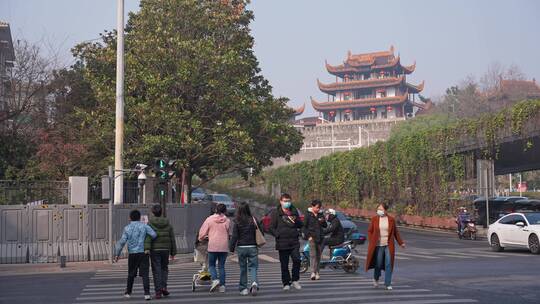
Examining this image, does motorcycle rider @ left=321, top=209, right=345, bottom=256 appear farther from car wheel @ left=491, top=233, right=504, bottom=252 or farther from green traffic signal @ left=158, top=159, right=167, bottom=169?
car wheel @ left=491, top=233, right=504, bottom=252

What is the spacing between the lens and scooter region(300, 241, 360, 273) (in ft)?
63.3

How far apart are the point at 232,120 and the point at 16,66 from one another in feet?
51.3

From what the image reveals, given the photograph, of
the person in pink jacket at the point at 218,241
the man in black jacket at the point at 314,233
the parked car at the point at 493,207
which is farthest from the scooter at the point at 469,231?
the person in pink jacket at the point at 218,241

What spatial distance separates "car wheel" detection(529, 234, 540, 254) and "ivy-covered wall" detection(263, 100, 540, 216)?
14177 millimetres

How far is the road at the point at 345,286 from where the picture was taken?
44.4ft

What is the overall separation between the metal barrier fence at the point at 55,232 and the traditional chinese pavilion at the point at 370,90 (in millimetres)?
92820

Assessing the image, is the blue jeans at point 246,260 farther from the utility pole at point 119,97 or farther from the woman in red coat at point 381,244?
the utility pole at point 119,97

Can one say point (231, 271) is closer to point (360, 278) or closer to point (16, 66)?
point (360, 278)

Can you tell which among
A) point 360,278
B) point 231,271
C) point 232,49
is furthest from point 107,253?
point 232,49

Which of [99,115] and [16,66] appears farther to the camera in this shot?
[16,66]

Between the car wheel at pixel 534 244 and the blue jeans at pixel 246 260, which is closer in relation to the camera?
the blue jeans at pixel 246 260

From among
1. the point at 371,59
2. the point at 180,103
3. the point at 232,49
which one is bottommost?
the point at 180,103

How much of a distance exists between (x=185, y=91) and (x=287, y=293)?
68.2ft

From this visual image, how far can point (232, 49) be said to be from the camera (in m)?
35.6
